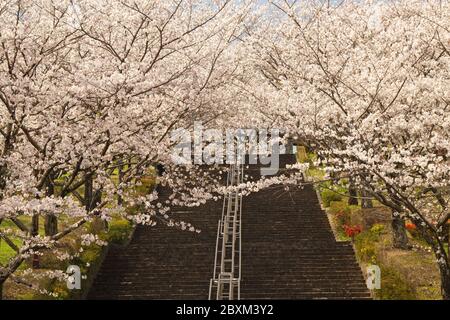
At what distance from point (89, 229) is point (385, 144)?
10754 mm

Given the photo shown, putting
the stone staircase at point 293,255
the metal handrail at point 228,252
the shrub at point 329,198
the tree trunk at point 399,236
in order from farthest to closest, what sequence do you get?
1. the shrub at point 329,198
2. the tree trunk at point 399,236
3. the stone staircase at point 293,255
4. the metal handrail at point 228,252

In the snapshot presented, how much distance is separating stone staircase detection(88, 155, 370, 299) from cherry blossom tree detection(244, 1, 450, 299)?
3725mm

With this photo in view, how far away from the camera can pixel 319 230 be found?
22.3 m

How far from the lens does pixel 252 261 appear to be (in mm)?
19531

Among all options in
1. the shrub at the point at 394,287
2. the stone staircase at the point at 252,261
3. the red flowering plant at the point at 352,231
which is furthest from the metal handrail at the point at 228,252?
the shrub at the point at 394,287

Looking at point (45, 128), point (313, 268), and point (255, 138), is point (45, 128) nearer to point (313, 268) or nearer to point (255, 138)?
point (313, 268)

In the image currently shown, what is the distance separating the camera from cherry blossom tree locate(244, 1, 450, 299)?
12125 mm

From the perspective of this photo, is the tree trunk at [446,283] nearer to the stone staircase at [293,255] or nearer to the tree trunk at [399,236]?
the stone staircase at [293,255]

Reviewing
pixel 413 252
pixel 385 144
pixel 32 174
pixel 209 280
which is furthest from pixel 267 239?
pixel 32 174

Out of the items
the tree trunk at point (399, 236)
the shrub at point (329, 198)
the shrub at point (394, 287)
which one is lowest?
the shrub at point (394, 287)

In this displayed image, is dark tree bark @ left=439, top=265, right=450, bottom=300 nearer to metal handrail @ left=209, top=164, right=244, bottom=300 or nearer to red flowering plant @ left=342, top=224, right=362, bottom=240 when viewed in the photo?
metal handrail @ left=209, top=164, right=244, bottom=300

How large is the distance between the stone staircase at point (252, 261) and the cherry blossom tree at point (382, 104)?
12.2 ft

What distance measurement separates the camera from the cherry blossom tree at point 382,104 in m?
12.1

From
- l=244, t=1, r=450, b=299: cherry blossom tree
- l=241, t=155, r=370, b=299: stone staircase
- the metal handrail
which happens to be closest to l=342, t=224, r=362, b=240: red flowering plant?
l=241, t=155, r=370, b=299: stone staircase
